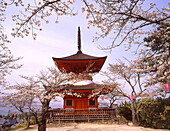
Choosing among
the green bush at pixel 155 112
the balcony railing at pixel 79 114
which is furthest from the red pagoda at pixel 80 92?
the green bush at pixel 155 112

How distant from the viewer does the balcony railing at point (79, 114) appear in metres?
12.7

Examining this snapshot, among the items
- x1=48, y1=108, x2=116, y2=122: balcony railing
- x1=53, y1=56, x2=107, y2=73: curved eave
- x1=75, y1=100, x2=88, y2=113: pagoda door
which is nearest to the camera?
x1=48, y1=108, x2=116, y2=122: balcony railing

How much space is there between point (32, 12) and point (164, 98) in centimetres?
1195

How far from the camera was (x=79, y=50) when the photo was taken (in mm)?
17891

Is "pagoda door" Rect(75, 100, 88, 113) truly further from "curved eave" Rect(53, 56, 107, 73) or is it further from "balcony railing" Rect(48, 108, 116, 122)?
"curved eave" Rect(53, 56, 107, 73)

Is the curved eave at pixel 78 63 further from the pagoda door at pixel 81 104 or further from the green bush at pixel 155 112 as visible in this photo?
the green bush at pixel 155 112

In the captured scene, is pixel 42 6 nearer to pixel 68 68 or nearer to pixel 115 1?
pixel 115 1

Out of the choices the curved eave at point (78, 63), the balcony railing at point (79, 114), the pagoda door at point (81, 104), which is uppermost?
the curved eave at point (78, 63)

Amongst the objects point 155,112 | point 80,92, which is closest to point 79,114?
point 80,92

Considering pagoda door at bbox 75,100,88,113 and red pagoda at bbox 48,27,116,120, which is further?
pagoda door at bbox 75,100,88,113

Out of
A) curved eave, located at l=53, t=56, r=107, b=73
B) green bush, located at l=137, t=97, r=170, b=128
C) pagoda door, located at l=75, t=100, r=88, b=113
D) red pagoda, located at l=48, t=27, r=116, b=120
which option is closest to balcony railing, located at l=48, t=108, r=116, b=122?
red pagoda, located at l=48, t=27, r=116, b=120

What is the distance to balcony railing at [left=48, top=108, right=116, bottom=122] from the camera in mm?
12680

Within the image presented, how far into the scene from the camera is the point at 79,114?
1298 centimetres

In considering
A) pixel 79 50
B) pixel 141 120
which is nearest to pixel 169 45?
pixel 141 120
